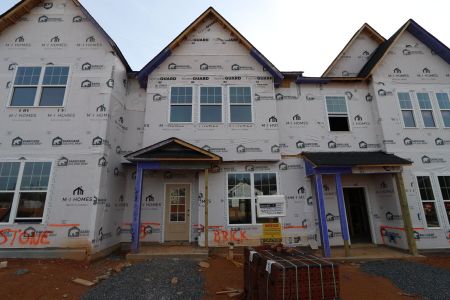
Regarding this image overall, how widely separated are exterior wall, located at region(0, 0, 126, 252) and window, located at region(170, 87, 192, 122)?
7.91 feet

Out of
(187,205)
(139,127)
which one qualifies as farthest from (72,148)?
(187,205)

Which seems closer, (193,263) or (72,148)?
(193,263)

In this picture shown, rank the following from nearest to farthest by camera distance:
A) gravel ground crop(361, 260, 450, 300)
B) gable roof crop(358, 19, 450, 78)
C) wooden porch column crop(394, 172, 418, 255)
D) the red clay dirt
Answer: the red clay dirt → gravel ground crop(361, 260, 450, 300) → wooden porch column crop(394, 172, 418, 255) → gable roof crop(358, 19, 450, 78)

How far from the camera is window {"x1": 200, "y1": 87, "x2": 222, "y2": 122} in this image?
1023 centimetres

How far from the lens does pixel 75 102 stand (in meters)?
9.11

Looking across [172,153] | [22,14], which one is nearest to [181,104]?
[172,153]

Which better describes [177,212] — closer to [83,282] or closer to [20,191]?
[83,282]

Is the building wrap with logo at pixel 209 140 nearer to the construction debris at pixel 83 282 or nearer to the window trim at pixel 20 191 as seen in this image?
the window trim at pixel 20 191

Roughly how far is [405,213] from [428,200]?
5.90 ft

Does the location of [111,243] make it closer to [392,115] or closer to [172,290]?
[172,290]

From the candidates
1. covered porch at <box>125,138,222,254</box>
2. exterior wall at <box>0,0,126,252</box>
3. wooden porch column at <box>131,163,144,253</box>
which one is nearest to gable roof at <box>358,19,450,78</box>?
covered porch at <box>125,138,222,254</box>

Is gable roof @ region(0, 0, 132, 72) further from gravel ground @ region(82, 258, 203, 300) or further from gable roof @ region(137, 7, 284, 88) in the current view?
gravel ground @ region(82, 258, 203, 300)

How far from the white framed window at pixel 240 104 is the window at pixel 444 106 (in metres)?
9.16

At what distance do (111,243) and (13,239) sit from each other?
316 cm
